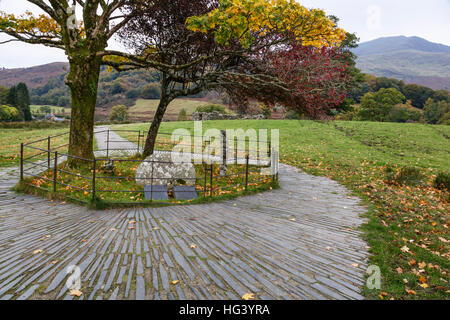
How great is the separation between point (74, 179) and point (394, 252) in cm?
991

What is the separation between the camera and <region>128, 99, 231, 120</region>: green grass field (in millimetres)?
63944

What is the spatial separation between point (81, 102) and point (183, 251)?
8307 millimetres

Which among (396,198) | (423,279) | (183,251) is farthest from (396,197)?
(183,251)

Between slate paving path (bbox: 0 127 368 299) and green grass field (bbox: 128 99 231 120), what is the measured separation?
184 feet

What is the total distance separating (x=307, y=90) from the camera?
31.4ft

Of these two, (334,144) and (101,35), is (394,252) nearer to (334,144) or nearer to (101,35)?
(101,35)

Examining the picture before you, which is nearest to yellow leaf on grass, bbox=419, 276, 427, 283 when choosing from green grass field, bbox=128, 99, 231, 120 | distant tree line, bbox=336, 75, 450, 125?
distant tree line, bbox=336, 75, 450, 125

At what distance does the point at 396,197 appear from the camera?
8680 millimetres

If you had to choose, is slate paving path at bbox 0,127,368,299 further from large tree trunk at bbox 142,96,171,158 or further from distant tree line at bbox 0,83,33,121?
distant tree line at bbox 0,83,33,121

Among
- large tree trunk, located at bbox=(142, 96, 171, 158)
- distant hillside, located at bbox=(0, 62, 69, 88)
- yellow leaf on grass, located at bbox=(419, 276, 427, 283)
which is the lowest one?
yellow leaf on grass, located at bbox=(419, 276, 427, 283)

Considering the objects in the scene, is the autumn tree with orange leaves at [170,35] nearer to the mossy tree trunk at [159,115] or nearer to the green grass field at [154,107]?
the mossy tree trunk at [159,115]

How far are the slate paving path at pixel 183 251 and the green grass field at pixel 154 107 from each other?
56.0m
